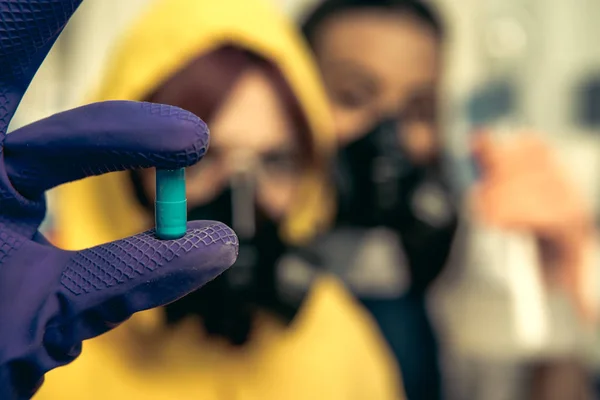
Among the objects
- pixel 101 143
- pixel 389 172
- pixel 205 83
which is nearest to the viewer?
pixel 101 143

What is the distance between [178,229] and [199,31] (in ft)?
1.53

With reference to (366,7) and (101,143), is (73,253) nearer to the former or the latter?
(101,143)

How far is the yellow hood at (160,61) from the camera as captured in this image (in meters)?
0.71

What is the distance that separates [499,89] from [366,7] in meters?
0.47

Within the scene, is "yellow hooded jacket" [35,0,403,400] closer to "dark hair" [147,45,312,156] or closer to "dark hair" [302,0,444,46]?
"dark hair" [147,45,312,156]

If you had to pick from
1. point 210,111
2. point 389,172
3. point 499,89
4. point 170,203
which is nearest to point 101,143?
point 170,203

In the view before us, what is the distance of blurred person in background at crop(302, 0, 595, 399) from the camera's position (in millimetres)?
1079

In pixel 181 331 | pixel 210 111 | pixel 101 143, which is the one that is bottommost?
pixel 181 331

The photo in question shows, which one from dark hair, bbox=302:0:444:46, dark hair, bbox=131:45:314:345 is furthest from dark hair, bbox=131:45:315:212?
dark hair, bbox=302:0:444:46

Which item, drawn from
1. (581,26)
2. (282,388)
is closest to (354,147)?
(282,388)

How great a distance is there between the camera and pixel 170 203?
12.3 inches

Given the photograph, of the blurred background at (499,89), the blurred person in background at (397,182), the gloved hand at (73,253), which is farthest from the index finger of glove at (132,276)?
the blurred background at (499,89)

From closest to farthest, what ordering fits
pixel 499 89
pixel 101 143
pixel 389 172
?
pixel 101 143 < pixel 389 172 < pixel 499 89

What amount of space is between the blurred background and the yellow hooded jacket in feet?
1.50
